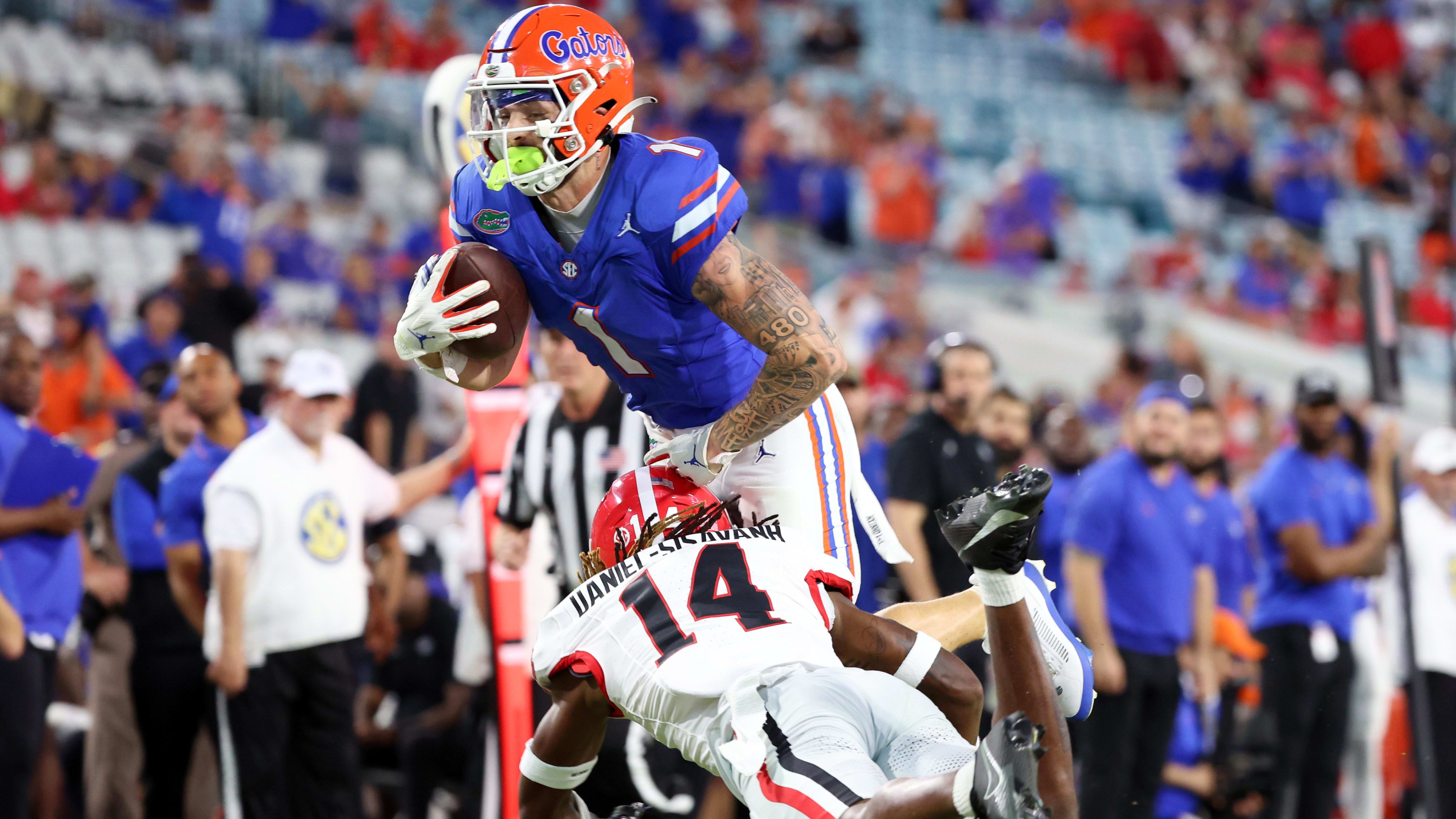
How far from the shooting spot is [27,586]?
231 inches

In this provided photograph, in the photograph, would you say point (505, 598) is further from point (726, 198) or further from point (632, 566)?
point (726, 198)

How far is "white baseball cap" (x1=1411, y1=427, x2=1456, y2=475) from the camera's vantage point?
7.51 m

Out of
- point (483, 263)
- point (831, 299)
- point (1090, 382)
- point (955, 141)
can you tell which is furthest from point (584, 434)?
point (955, 141)

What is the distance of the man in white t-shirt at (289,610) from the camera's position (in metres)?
6.01

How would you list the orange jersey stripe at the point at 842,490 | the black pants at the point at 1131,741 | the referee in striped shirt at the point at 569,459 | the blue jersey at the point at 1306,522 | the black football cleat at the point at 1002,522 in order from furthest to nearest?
the blue jersey at the point at 1306,522, the black pants at the point at 1131,741, the referee in striped shirt at the point at 569,459, the orange jersey stripe at the point at 842,490, the black football cleat at the point at 1002,522

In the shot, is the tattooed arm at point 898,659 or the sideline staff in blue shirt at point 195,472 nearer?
the tattooed arm at point 898,659

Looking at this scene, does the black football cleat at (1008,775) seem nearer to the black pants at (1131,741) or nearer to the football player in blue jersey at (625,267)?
the football player in blue jersey at (625,267)

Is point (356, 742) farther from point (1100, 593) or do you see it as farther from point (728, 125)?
point (728, 125)

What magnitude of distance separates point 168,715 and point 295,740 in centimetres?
60

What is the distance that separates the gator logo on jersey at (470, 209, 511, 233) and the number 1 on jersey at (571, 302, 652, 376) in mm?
265

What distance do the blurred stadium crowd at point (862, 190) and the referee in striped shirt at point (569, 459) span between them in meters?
0.98

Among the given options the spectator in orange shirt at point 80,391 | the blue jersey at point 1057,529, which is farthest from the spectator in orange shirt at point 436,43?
the blue jersey at point 1057,529

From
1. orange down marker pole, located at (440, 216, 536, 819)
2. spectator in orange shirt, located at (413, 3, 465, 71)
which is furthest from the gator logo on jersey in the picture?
spectator in orange shirt, located at (413, 3, 465, 71)

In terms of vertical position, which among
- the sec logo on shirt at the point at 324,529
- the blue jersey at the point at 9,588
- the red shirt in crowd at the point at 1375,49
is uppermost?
the red shirt in crowd at the point at 1375,49
